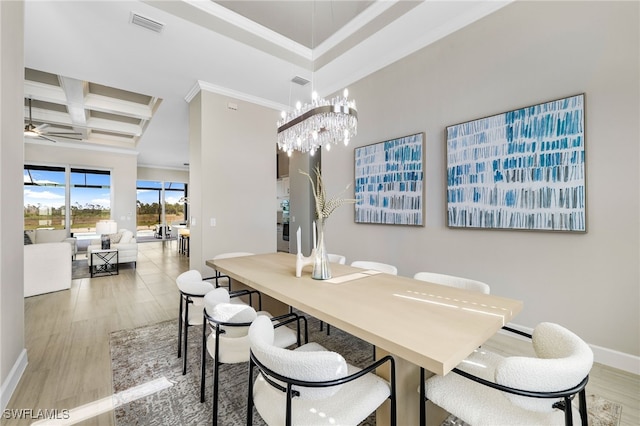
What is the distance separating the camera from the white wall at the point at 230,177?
3938 mm

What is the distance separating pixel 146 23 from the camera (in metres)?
2.67

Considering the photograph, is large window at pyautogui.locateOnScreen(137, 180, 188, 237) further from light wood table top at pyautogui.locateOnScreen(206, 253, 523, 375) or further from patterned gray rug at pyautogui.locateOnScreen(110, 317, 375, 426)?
light wood table top at pyautogui.locateOnScreen(206, 253, 523, 375)

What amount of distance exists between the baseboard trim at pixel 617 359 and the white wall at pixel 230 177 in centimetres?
400

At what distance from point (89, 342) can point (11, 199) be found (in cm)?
152

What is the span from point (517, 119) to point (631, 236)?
1202 millimetres

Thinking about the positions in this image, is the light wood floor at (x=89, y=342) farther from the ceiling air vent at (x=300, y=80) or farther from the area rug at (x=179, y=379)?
the ceiling air vent at (x=300, y=80)

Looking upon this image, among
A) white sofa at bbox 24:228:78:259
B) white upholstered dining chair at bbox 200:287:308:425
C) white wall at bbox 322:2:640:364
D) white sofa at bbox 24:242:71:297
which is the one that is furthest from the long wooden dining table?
white sofa at bbox 24:228:78:259

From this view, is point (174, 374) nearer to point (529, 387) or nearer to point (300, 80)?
point (529, 387)

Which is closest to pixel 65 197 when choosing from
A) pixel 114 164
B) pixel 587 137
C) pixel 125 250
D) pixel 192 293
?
pixel 114 164

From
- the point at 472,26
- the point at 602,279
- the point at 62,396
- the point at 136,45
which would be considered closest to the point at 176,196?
the point at 136,45

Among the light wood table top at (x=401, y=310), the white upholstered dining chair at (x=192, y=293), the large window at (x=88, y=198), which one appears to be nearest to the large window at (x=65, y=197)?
the large window at (x=88, y=198)

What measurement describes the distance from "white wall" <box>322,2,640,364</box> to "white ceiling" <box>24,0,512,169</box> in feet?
1.19

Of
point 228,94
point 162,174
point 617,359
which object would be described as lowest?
point 617,359

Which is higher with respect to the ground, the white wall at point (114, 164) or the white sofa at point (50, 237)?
the white wall at point (114, 164)
